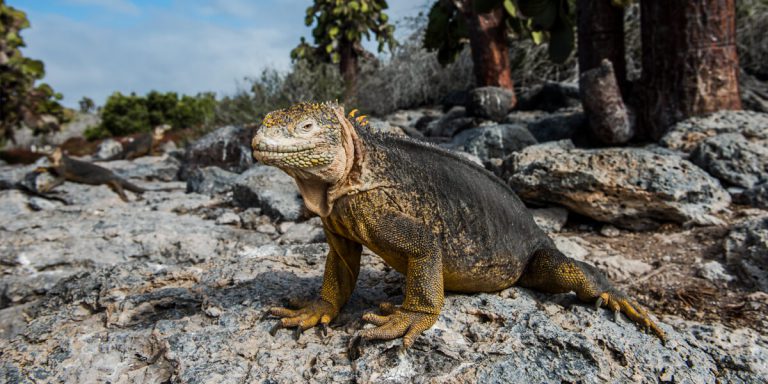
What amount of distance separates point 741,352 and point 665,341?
0.39 meters

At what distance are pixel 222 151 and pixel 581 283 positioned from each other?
419 inches

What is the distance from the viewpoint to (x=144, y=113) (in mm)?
36781

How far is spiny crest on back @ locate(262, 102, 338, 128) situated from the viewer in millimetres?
2160

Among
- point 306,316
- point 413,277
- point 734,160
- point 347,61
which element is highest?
point 347,61

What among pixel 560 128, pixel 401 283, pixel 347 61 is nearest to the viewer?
pixel 401 283

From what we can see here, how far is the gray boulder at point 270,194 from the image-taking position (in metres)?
6.56

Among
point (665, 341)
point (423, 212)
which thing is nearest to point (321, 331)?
point (423, 212)

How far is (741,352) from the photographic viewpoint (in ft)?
8.48

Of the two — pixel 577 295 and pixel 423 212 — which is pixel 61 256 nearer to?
pixel 423 212

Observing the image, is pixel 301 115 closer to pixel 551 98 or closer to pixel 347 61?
pixel 551 98

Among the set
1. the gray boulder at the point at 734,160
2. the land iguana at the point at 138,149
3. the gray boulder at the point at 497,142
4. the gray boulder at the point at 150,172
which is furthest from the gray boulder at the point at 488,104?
the land iguana at the point at 138,149

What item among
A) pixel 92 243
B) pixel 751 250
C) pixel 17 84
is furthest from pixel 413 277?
pixel 17 84

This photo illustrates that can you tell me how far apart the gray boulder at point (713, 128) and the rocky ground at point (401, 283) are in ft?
0.07

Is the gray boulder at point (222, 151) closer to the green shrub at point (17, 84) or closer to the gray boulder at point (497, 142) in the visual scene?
the gray boulder at point (497, 142)
